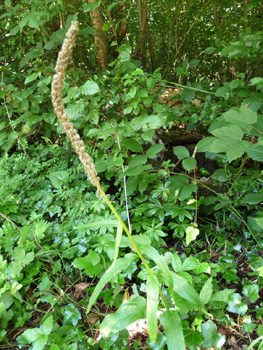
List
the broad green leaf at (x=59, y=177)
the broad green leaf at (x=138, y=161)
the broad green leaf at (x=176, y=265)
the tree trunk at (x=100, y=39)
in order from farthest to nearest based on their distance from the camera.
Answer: the tree trunk at (x=100, y=39) → the broad green leaf at (x=59, y=177) → the broad green leaf at (x=138, y=161) → the broad green leaf at (x=176, y=265)

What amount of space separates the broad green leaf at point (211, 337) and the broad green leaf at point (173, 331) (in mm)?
268

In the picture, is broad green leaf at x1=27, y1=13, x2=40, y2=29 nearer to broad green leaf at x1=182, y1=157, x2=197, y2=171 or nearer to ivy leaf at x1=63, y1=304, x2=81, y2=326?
broad green leaf at x1=182, y1=157, x2=197, y2=171

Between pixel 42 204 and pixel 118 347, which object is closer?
A: pixel 118 347

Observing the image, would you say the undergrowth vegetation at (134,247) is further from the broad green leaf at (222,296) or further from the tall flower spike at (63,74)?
the tall flower spike at (63,74)

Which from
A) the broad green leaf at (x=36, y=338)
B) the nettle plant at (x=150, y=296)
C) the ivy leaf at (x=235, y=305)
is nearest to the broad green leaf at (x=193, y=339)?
the nettle plant at (x=150, y=296)

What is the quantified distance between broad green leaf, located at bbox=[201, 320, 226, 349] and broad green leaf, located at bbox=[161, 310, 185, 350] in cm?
27

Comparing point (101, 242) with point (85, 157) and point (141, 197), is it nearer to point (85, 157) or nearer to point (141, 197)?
point (141, 197)

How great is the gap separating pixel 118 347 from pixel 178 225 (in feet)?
2.76

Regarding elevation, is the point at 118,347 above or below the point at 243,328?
above

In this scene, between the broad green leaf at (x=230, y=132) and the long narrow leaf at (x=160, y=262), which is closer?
the long narrow leaf at (x=160, y=262)

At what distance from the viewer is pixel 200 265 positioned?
4.99ft

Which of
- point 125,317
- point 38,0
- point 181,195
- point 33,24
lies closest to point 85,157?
point 125,317

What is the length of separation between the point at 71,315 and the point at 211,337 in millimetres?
767

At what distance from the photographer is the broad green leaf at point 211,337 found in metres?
1.26
